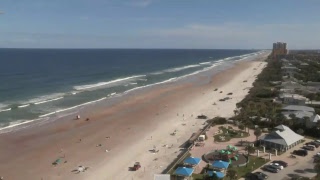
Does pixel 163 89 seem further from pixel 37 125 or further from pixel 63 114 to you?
pixel 37 125

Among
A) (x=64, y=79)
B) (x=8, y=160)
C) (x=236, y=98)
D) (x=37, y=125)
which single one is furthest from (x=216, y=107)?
(x=64, y=79)

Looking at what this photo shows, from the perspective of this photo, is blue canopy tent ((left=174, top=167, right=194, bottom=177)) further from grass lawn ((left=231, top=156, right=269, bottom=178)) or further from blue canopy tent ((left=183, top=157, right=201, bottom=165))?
grass lawn ((left=231, top=156, right=269, bottom=178))

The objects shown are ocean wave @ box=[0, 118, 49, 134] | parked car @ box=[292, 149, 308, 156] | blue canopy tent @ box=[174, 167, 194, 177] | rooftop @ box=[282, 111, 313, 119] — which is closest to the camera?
blue canopy tent @ box=[174, 167, 194, 177]

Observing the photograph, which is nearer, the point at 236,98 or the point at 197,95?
the point at 236,98

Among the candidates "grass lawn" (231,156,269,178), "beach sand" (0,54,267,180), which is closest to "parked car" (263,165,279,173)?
"grass lawn" (231,156,269,178)

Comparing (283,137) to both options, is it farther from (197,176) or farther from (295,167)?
(197,176)

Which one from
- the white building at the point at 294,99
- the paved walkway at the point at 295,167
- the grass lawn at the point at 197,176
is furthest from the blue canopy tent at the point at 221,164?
the white building at the point at 294,99
